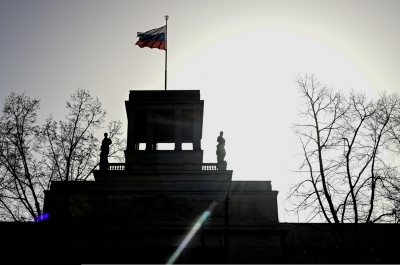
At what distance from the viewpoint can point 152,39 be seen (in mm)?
39688

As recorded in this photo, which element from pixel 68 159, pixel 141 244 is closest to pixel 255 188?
pixel 141 244

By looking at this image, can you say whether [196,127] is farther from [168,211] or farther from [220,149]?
[168,211]

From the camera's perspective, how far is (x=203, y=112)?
4053cm

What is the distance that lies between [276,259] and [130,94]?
1701 centimetres

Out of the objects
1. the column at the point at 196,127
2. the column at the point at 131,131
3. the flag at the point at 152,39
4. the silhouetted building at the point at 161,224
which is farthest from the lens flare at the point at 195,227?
the flag at the point at 152,39

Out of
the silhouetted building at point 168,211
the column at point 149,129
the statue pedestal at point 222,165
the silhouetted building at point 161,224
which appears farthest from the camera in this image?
the column at point 149,129

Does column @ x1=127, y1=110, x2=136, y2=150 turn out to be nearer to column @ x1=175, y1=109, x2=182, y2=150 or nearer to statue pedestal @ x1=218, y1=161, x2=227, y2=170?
column @ x1=175, y1=109, x2=182, y2=150

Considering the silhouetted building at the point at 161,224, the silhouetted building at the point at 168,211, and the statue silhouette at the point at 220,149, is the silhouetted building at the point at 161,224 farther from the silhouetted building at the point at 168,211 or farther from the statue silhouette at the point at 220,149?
the statue silhouette at the point at 220,149

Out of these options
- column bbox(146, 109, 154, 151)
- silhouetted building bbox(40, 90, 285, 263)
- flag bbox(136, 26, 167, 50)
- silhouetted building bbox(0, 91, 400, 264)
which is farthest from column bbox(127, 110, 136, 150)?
flag bbox(136, 26, 167, 50)

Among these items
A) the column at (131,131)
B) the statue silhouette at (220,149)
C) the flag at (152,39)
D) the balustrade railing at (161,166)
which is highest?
the flag at (152,39)

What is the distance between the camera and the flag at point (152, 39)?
39.3m

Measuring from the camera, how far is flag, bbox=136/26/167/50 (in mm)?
39312

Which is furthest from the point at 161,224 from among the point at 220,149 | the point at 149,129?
the point at 149,129

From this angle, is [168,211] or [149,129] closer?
[168,211]
